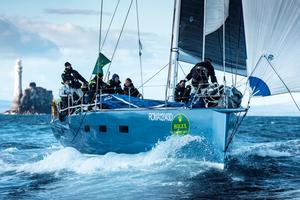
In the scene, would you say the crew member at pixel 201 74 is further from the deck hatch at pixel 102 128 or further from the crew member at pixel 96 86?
the crew member at pixel 96 86

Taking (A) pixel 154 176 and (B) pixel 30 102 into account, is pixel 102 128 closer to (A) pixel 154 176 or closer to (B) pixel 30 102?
(A) pixel 154 176

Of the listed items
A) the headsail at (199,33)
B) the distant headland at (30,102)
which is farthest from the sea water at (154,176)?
the distant headland at (30,102)

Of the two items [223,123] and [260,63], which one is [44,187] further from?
[260,63]

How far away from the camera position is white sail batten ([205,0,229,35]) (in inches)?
611

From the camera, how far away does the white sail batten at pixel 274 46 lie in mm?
11906

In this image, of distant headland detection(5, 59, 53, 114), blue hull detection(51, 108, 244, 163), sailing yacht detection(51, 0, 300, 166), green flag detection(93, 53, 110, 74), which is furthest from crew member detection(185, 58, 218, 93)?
distant headland detection(5, 59, 53, 114)

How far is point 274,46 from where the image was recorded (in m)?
12.2

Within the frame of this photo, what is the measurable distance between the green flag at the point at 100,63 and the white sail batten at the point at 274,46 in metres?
5.99

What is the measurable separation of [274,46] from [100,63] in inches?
269

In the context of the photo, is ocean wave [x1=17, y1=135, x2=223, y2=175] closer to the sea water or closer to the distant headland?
the sea water

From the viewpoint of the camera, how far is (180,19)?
17.1 metres

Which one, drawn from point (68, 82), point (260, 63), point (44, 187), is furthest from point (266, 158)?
point (44, 187)

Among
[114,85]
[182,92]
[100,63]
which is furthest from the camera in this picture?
[100,63]

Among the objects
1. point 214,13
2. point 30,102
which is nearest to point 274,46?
point 214,13
